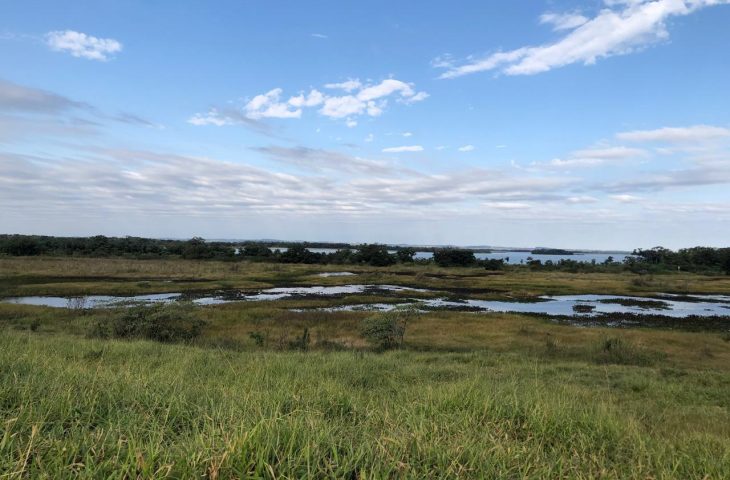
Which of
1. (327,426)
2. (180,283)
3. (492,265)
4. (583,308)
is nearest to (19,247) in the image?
(180,283)

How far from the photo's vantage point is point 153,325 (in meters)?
20.6

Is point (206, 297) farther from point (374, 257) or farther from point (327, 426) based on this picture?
point (374, 257)

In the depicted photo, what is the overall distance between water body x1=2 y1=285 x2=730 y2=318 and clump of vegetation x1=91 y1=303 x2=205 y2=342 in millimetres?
21398

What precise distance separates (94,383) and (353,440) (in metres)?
3.35

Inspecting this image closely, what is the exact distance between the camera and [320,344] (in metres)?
22.1

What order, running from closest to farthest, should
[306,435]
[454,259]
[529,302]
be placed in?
[306,435] < [529,302] < [454,259]

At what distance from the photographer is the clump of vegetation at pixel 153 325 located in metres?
20.4

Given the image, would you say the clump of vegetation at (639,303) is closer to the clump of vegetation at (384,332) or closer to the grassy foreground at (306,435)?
the clump of vegetation at (384,332)

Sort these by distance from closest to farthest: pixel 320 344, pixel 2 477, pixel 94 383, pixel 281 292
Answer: pixel 2 477 < pixel 94 383 < pixel 320 344 < pixel 281 292

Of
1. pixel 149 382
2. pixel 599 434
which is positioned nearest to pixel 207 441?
pixel 149 382

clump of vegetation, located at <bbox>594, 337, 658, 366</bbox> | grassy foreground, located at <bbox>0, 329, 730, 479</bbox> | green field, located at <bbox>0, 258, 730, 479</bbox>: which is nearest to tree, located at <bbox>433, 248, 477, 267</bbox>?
clump of vegetation, located at <bbox>594, 337, 658, 366</bbox>

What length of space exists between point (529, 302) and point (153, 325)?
45.0 metres

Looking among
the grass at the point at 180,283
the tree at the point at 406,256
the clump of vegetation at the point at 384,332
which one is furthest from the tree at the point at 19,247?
the clump of vegetation at the point at 384,332

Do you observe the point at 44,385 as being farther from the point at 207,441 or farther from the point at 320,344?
the point at 320,344
